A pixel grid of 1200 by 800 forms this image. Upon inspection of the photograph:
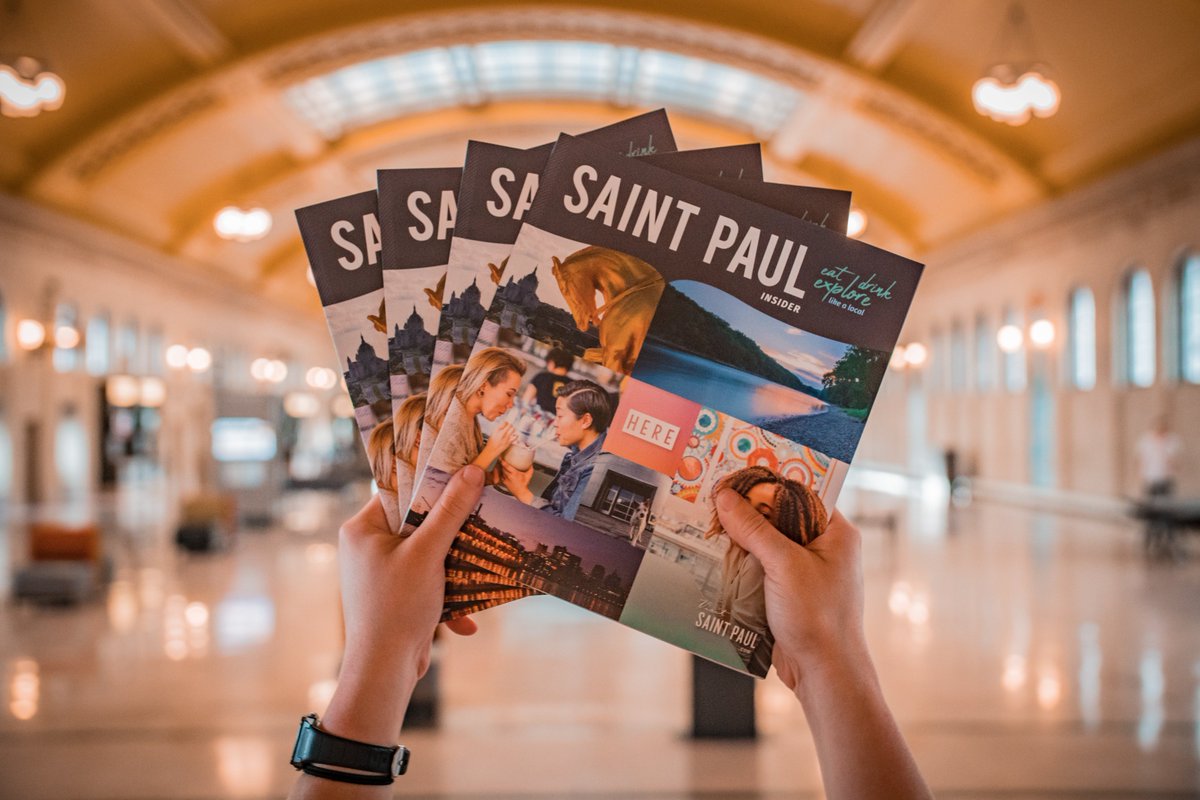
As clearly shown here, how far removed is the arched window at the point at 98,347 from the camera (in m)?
25.9

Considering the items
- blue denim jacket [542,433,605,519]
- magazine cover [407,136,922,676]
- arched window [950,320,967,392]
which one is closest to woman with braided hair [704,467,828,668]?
magazine cover [407,136,922,676]

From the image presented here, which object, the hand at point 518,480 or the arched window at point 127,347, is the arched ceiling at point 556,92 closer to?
the arched window at point 127,347

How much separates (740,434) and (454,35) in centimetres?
1915

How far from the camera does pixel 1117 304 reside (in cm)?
2097

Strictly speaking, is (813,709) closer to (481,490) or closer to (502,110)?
(481,490)

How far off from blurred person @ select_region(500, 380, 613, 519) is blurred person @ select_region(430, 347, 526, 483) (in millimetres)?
53

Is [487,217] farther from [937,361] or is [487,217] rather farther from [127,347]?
→ [937,361]

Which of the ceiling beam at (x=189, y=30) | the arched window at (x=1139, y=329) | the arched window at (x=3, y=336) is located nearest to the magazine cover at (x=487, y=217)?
the ceiling beam at (x=189, y=30)

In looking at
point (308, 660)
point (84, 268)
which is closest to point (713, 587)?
point (308, 660)

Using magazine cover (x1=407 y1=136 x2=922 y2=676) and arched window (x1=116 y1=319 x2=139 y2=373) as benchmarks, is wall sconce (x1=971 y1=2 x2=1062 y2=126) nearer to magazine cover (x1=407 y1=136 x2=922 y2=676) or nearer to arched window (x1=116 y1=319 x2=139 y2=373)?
magazine cover (x1=407 y1=136 x2=922 y2=676)

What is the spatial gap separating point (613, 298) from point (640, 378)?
4.7 inches

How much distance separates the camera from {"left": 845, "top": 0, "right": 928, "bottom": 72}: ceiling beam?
16.8 metres

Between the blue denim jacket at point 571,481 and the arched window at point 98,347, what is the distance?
27821 mm

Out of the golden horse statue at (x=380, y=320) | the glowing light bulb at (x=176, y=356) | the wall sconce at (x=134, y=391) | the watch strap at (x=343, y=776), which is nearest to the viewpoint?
the watch strap at (x=343, y=776)
